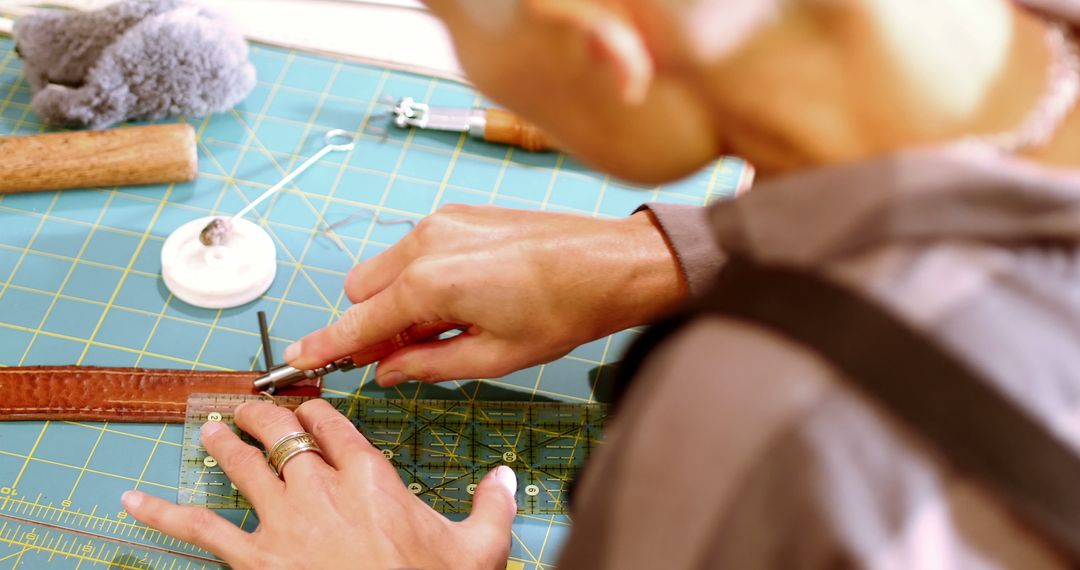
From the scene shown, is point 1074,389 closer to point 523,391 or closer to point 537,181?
point 523,391

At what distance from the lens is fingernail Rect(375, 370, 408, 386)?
135 centimetres

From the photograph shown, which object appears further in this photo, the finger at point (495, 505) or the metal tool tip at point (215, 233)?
the metal tool tip at point (215, 233)

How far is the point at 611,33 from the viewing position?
599 millimetres

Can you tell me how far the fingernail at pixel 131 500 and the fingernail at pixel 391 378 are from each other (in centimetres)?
37

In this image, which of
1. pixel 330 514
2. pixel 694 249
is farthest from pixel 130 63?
pixel 694 249

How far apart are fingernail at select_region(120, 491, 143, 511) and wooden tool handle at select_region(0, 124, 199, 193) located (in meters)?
0.65

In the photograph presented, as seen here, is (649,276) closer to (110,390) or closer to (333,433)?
(333,433)

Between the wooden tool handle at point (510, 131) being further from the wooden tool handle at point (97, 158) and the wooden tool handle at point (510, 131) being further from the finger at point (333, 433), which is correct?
the finger at point (333, 433)

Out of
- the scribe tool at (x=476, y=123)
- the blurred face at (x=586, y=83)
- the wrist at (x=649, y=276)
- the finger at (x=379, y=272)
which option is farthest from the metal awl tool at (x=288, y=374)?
the blurred face at (x=586, y=83)

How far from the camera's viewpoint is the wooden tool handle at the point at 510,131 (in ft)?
5.67

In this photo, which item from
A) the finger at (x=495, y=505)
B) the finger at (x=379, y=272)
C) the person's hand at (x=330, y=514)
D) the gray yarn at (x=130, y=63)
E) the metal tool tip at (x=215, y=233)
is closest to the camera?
the person's hand at (x=330, y=514)

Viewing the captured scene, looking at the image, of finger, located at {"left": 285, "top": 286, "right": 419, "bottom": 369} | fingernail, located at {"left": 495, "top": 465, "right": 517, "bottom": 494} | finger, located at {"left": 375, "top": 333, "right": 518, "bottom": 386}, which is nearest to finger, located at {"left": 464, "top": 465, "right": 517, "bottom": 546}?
fingernail, located at {"left": 495, "top": 465, "right": 517, "bottom": 494}

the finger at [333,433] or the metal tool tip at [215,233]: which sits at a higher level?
the metal tool tip at [215,233]

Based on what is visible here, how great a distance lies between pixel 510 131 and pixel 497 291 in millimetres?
592
